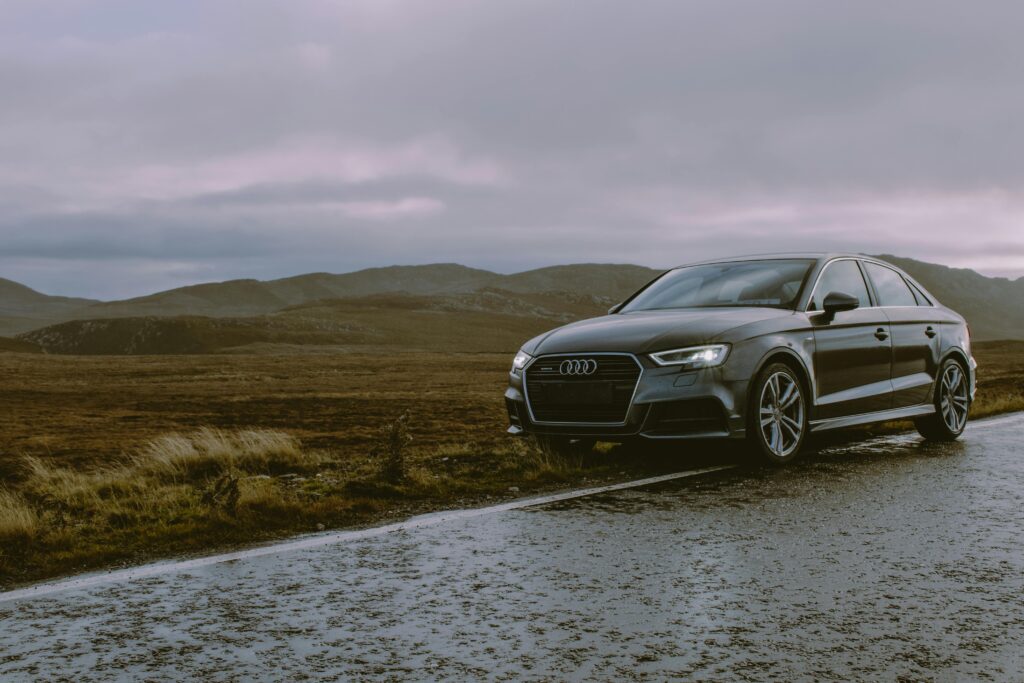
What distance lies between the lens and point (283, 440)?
1177cm

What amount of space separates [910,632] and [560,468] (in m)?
4.65

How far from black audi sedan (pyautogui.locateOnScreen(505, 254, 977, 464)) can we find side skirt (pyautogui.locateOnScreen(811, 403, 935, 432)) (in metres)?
0.02

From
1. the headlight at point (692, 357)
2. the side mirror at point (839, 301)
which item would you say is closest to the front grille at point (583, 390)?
the headlight at point (692, 357)

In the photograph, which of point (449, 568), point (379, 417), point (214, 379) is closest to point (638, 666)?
point (449, 568)

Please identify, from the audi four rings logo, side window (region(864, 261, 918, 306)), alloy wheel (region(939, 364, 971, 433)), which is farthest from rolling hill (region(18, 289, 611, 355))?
the audi four rings logo

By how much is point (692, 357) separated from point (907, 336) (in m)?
3.20

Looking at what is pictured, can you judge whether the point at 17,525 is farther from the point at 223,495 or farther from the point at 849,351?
the point at 849,351

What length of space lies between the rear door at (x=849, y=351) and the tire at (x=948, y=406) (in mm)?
1044

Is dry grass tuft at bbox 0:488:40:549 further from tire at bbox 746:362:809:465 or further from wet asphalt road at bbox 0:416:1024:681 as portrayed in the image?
tire at bbox 746:362:809:465

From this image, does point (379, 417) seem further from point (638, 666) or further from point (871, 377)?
point (638, 666)

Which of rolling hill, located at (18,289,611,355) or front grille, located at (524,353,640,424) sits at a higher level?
rolling hill, located at (18,289,611,355)

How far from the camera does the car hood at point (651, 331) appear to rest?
841 cm

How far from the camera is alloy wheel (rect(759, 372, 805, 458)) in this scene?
8766 millimetres

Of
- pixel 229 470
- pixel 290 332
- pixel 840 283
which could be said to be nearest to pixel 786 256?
pixel 840 283
